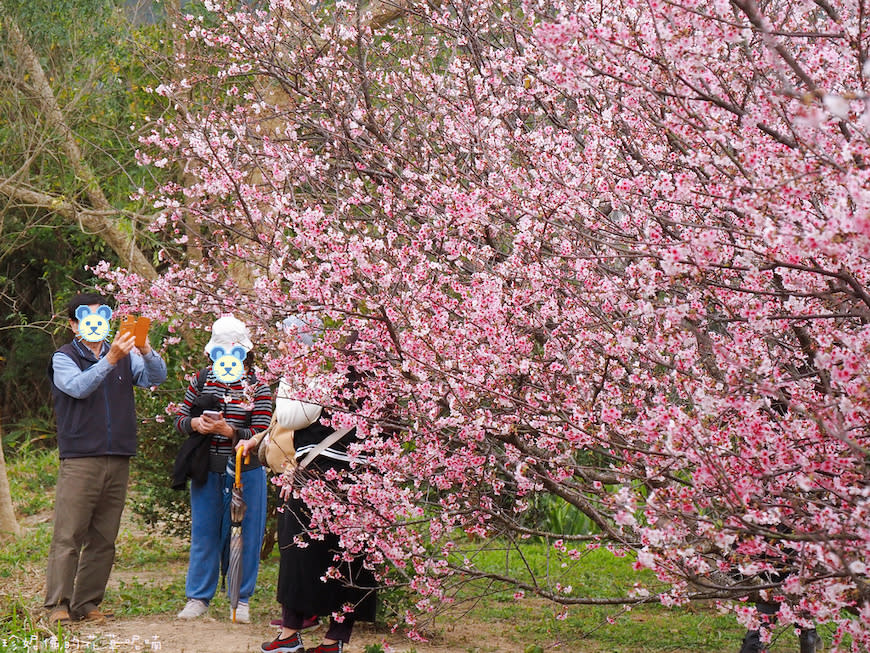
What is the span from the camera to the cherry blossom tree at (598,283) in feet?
9.33

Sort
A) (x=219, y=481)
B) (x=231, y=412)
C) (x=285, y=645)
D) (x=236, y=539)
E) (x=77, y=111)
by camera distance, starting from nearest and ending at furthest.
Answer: (x=285, y=645) < (x=236, y=539) < (x=231, y=412) < (x=219, y=481) < (x=77, y=111)

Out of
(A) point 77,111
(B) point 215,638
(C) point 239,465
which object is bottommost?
(B) point 215,638

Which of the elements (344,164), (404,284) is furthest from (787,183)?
(344,164)

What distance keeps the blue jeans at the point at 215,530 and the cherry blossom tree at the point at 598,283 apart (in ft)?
3.09

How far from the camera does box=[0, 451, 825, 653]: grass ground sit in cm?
598

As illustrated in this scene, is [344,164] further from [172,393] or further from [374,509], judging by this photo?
[172,393]

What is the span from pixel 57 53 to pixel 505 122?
669 centimetres

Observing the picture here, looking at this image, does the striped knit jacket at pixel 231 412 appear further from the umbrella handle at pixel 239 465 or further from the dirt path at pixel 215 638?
the dirt path at pixel 215 638

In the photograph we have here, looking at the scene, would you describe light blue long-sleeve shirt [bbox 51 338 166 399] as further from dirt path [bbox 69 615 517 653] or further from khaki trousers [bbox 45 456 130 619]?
dirt path [bbox 69 615 517 653]

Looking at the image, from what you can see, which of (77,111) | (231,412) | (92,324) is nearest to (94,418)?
(92,324)

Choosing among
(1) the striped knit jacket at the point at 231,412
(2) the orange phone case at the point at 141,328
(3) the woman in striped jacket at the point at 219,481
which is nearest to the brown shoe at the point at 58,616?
(3) the woman in striped jacket at the point at 219,481

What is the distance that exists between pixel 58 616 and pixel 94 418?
1.11 m

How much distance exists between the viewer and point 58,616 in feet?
18.4

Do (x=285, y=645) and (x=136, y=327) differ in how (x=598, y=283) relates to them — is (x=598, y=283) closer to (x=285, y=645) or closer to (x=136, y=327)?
(x=285, y=645)
